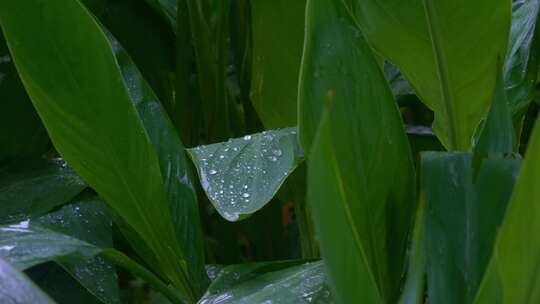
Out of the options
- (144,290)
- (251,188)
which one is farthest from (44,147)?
(251,188)

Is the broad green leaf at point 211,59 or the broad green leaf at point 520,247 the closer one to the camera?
the broad green leaf at point 520,247

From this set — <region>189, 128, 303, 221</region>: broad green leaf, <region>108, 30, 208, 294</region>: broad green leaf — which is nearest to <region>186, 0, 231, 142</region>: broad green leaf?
<region>108, 30, 208, 294</region>: broad green leaf

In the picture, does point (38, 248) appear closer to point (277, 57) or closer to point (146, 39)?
point (277, 57)

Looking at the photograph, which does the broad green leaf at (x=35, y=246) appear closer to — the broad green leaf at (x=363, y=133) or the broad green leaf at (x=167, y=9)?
the broad green leaf at (x=363, y=133)

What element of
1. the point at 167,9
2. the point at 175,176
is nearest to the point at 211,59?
the point at 167,9

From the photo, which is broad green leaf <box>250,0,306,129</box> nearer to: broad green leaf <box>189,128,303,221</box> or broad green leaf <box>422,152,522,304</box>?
broad green leaf <box>189,128,303,221</box>

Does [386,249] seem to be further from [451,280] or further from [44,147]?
[44,147]

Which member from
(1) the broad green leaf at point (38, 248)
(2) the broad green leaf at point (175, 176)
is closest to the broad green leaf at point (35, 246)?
(1) the broad green leaf at point (38, 248)

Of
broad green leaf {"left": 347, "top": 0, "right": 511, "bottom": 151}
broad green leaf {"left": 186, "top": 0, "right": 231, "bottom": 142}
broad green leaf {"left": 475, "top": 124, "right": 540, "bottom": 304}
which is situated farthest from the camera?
broad green leaf {"left": 186, "top": 0, "right": 231, "bottom": 142}
